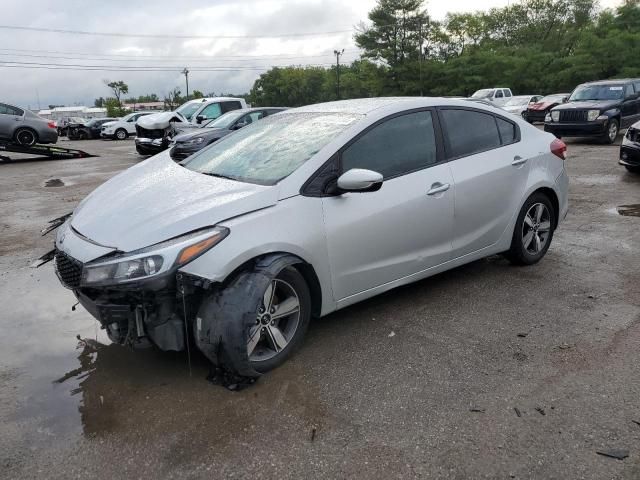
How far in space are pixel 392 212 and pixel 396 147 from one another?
→ 0.54 m

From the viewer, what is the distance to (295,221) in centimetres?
333

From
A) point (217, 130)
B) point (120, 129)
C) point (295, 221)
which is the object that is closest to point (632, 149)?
point (295, 221)

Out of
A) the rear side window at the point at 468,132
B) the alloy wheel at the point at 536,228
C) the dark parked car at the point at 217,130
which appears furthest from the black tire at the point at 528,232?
the dark parked car at the point at 217,130

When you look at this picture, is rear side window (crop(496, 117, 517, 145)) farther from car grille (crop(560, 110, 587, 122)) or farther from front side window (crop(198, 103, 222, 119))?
front side window (crop(198, 103, 222, 119))

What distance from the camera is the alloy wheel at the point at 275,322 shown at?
321 cm

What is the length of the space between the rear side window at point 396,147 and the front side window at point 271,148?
0.60 feet

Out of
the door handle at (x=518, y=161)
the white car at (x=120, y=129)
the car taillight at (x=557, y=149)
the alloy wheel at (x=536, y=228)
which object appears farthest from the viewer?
the white car at (x=120, y=129)

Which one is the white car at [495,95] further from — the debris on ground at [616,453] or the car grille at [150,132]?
the debris on ground at [616,453]

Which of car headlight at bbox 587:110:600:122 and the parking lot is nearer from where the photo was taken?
the parking lot

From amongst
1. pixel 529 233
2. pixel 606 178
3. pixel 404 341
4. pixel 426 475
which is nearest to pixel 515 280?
pixel 529 233

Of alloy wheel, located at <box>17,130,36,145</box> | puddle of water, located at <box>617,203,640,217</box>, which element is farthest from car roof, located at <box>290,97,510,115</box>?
alloy wheel, located at <box>17,130,36,145</box>

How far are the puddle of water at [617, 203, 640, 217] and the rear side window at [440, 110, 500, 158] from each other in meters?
3.47

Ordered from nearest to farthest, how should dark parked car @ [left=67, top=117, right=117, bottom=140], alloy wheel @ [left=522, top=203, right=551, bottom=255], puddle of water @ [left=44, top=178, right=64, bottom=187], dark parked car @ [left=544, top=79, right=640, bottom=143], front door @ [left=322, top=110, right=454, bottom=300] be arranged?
front door @ [left=322, top=110, right=454, bottom=300], alloy wheel @ [left=522, top=203, right=551, bottom=255], puddle of water @ [left=44, top=178, right=64, bottom=187], dark parked car @ [left=544, top=79, right=640, bottom=143], dark parked car @ [left=67, top=117, right=117, bottom=140]

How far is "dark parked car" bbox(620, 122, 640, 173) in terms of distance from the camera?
9.38 metres
